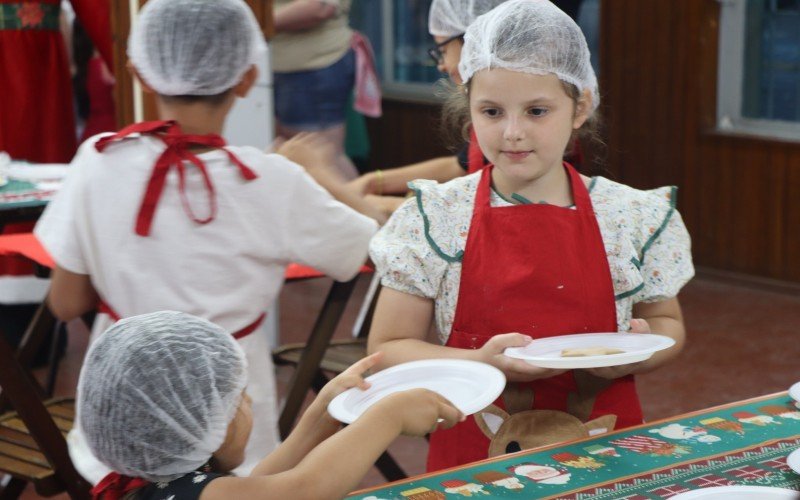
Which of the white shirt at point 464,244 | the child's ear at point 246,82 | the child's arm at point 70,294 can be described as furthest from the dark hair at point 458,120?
the child's arm at point 70,294

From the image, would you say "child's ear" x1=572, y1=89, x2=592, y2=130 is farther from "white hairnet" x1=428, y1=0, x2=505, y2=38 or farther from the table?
"white hairnet" x1=428, y1=0, x2=505, y2=38

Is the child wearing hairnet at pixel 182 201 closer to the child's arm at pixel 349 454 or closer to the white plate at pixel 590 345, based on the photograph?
the white plate at pixel 590 345

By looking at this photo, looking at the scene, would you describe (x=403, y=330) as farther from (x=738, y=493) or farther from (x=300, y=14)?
(x=300, y=14)

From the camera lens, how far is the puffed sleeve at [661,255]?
7.09ft

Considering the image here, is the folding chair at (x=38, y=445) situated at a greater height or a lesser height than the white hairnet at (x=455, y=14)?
lesser

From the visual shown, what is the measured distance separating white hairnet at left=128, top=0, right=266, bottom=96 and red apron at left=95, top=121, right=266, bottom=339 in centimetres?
9

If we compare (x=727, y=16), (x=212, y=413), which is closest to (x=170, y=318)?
(x=212, y=413)

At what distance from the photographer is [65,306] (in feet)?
8.30

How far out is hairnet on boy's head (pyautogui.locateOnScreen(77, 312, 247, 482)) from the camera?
1.52 m

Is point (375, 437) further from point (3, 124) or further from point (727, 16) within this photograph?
point (727, 16)

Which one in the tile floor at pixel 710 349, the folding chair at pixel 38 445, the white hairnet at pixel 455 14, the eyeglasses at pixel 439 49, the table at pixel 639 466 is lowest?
the tile floor at pixel 710 349

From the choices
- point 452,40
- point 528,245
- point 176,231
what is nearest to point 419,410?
point 528,245

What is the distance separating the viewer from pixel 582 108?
2.18m

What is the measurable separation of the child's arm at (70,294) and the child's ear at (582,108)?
1.03m
